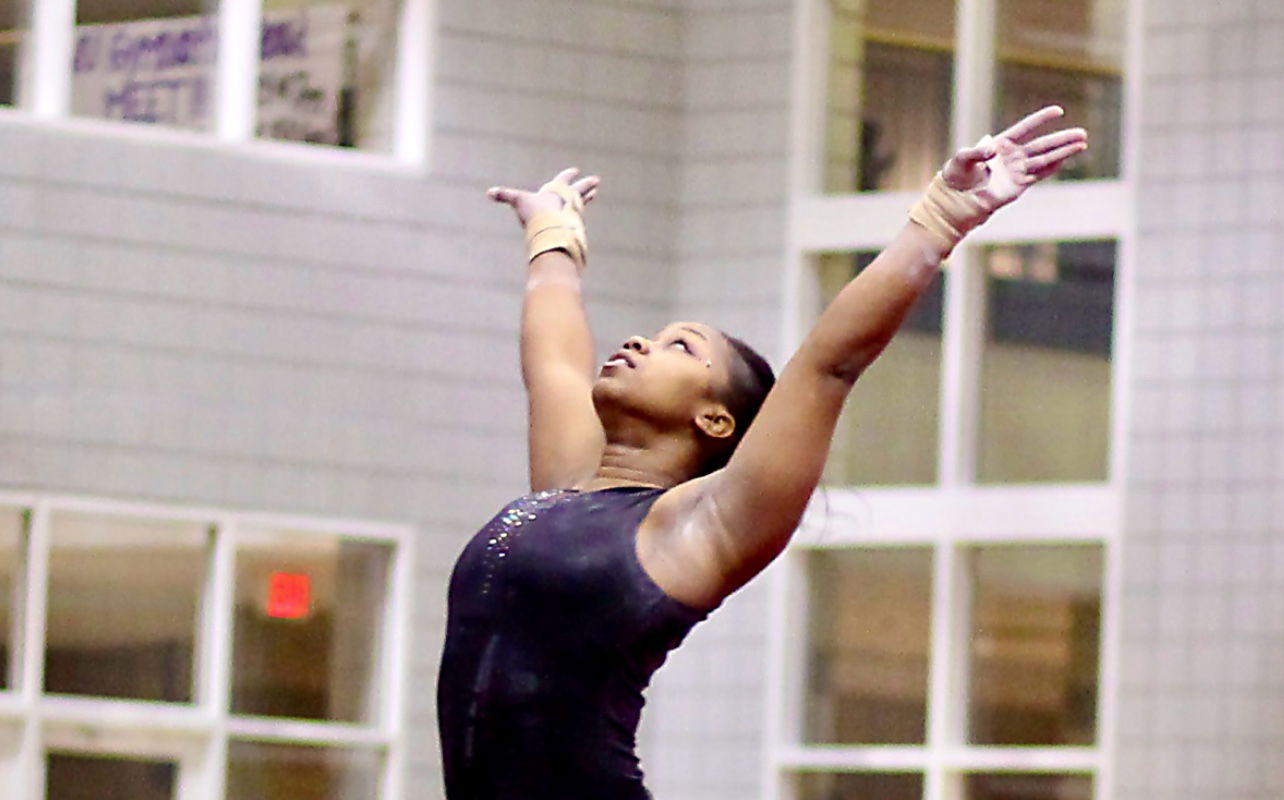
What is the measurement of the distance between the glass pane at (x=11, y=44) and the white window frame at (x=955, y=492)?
226cm

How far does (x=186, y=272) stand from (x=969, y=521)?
230 centimetres

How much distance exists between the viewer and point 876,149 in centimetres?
786

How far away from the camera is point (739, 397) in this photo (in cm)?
299

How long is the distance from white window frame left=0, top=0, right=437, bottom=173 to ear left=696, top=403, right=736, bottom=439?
4.64 meters

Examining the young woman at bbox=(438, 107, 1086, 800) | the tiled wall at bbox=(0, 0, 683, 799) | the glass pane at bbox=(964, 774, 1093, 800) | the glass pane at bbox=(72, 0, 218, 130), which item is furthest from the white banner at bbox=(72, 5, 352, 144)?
the young woman at bbox=(438, 107, 1086, 800)

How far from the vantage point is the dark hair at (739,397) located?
2.98m

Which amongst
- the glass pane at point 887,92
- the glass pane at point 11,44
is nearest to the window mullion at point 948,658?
the glass pane at point 887,92

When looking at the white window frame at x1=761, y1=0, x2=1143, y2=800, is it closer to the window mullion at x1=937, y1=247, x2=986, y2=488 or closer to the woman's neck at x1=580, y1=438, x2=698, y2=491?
the window mullion at x1=937, y1=247, x2=986, y2=488

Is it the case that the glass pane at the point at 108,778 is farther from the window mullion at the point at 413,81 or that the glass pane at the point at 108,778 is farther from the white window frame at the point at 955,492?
the window mullion at the point at 413,81

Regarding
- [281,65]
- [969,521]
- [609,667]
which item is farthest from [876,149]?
[609,667]

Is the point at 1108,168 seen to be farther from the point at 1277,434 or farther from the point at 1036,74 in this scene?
the point at 1277,434

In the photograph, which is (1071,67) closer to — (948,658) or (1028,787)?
(948,658)

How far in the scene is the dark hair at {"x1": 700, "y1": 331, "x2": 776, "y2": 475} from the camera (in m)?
2.98

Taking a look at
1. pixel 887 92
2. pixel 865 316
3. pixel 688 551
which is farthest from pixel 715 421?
pixel 887 92
